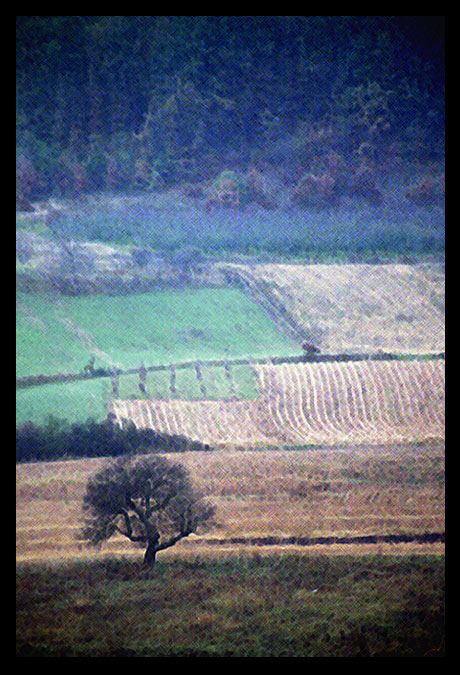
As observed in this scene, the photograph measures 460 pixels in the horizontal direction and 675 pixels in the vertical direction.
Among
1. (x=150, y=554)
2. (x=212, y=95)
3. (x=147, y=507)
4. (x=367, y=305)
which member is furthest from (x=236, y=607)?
(x=212, y=95)

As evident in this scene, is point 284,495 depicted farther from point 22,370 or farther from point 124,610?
point 22,370

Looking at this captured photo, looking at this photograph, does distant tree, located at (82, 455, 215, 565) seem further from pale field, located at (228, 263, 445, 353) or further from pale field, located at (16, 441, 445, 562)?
pale field, located at (228, 263, 445, 353)

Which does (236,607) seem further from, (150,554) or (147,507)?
(147,507)

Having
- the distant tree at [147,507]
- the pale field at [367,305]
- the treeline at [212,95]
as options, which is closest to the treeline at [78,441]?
the distant tree at [147,507]

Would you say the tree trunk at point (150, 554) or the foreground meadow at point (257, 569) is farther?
the tree trunk at point (150, 554)

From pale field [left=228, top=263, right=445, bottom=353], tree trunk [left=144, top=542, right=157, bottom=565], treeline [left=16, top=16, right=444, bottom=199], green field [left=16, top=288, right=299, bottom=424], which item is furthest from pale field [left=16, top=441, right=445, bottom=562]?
treeline [left=16, top=16, right=444, bottom=199]

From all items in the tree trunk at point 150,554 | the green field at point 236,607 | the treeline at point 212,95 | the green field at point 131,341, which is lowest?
the green field at point 236,607

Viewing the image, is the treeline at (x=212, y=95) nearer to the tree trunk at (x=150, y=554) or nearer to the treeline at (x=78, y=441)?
the treeline at (x=78, y=441)
